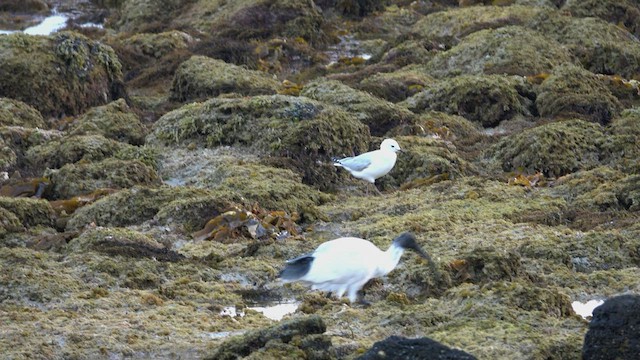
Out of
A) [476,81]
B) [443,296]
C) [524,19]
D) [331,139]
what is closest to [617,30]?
[524,19]

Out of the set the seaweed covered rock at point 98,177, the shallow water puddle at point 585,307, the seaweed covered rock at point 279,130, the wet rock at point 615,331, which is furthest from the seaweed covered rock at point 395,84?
the wet rock at point 615,331

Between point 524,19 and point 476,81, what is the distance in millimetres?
7638

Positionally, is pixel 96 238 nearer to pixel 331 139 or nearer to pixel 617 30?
pixel 331 139

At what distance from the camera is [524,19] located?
25.4 metres

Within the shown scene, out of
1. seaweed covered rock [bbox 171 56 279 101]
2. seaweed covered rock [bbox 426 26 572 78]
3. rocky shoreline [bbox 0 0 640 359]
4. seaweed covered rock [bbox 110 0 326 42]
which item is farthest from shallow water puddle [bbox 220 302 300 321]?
seaweed covered rock [bbox 110 0 326 42]

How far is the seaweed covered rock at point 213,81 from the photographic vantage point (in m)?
19.4

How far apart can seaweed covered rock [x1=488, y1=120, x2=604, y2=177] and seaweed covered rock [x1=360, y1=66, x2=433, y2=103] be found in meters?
3.74

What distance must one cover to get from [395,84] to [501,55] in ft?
7.29

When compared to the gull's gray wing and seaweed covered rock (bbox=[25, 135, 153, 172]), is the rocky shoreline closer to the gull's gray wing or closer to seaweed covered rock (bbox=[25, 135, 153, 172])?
seaweed covered rock (bbox=[25, 135, 153, 172])

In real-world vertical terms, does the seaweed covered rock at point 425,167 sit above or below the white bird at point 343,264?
below

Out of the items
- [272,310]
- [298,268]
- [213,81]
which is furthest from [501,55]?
[298,268]

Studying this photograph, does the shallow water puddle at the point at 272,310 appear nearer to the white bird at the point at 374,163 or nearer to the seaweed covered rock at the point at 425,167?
the white bird at the point at 374,163

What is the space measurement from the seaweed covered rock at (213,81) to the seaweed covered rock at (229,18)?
474cm

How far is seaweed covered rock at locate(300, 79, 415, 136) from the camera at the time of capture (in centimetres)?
1695
